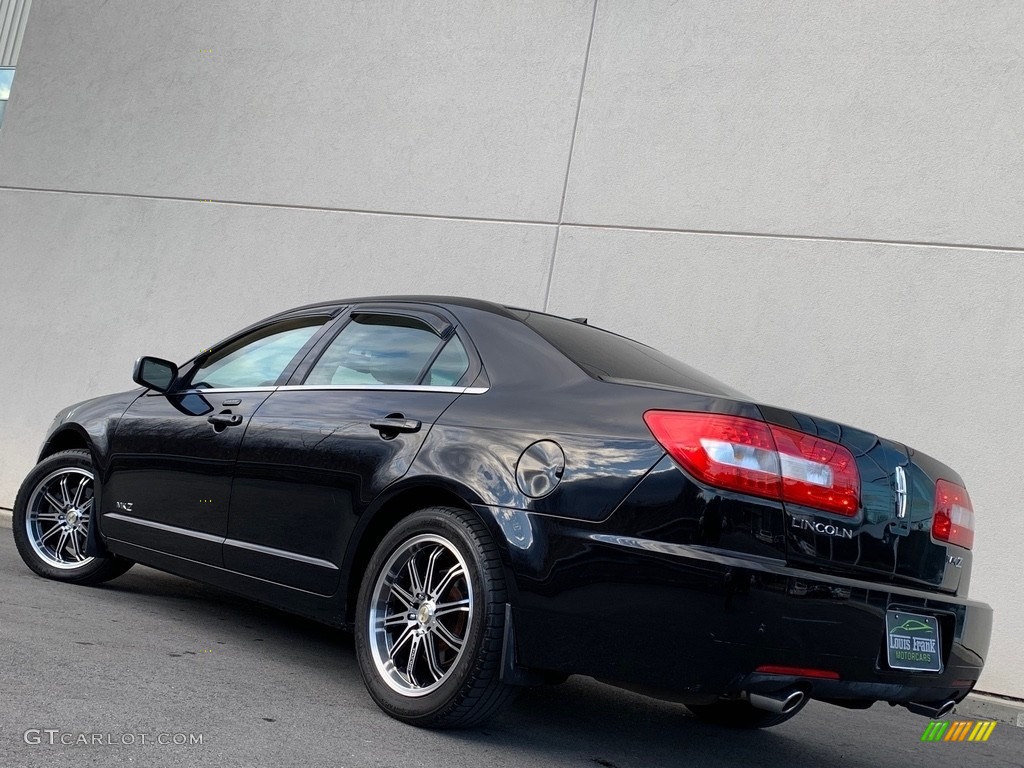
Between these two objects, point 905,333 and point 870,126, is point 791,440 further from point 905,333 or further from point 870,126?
point 870,126

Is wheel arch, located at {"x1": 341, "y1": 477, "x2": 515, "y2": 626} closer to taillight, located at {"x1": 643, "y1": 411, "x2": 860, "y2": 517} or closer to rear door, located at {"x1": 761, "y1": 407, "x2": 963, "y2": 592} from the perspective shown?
taillight, located at {"x1": 643, "y1": 411, "x2": 860, "y2": 517}

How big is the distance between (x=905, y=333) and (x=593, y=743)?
373 cm

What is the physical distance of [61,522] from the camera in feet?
17.6

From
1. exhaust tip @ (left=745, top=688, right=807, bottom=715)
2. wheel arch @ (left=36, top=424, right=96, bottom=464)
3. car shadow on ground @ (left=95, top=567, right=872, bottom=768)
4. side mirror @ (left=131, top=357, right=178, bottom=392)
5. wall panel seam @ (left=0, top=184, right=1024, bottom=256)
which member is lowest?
car shadow on ground @ (left=95, top=567, right=872, bottom=768)

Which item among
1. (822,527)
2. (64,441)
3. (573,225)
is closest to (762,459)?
(822,527)

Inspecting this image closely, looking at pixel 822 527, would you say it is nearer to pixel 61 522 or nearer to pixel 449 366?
pixel 449 366

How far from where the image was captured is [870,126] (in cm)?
659

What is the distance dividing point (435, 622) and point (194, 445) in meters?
1.62

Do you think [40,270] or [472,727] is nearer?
[472,727]

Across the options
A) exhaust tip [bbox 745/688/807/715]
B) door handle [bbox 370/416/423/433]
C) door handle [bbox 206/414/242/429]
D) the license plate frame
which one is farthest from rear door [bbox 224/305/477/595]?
the license plate frame

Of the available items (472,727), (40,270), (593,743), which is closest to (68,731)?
(472,727)

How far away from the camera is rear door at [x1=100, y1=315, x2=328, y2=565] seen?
4.35 metres

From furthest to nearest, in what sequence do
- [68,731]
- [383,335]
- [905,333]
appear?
[905,333], [383,335], [68,731]

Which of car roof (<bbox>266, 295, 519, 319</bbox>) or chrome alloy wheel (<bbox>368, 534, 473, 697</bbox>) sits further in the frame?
car roof (<bbox>266, 295, 519, 319</bbox>)
